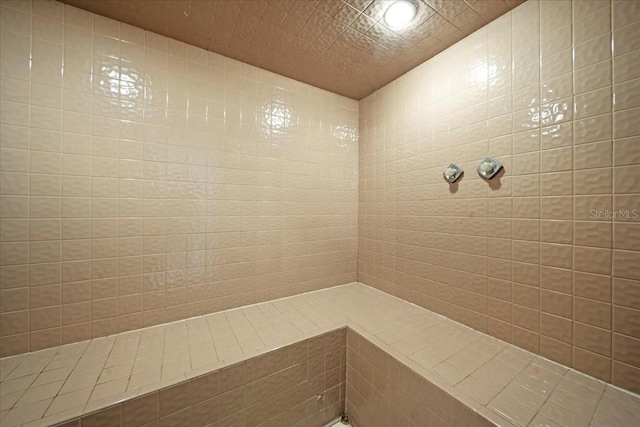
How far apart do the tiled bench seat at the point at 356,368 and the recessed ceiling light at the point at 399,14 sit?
5.92ft

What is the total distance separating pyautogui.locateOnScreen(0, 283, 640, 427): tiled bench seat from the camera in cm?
87

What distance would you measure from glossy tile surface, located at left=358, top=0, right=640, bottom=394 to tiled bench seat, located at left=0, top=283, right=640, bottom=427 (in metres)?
0.17

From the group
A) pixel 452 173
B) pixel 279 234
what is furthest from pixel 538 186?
pixel 279 234

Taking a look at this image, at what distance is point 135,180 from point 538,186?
221 centimetres

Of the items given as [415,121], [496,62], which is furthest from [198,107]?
[496,62]

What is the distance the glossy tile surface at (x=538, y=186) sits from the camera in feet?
3.12

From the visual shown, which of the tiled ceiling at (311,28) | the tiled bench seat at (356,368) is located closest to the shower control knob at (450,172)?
the tiled ceiling at (311,28)

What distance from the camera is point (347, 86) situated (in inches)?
80.3

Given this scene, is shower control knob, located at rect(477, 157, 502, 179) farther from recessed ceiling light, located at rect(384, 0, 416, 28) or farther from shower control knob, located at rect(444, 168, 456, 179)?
recessed ceiling light, located at rect(384, 0, 416, 28)

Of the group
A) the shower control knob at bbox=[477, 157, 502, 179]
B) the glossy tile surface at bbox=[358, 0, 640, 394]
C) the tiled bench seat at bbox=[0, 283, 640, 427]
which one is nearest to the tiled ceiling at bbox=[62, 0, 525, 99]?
the glossy tile surface at bbox=[358, 0, 640, 394]

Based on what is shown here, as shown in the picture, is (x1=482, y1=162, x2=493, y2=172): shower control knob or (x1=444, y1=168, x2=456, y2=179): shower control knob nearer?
(x1=482, y1=162, x2=493, y2=172): shower control knob

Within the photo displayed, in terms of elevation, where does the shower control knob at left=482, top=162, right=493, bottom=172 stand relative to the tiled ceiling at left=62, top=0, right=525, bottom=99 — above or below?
below

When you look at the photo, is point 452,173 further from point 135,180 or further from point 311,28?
point 135,180

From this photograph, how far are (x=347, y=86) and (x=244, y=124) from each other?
97 cm
